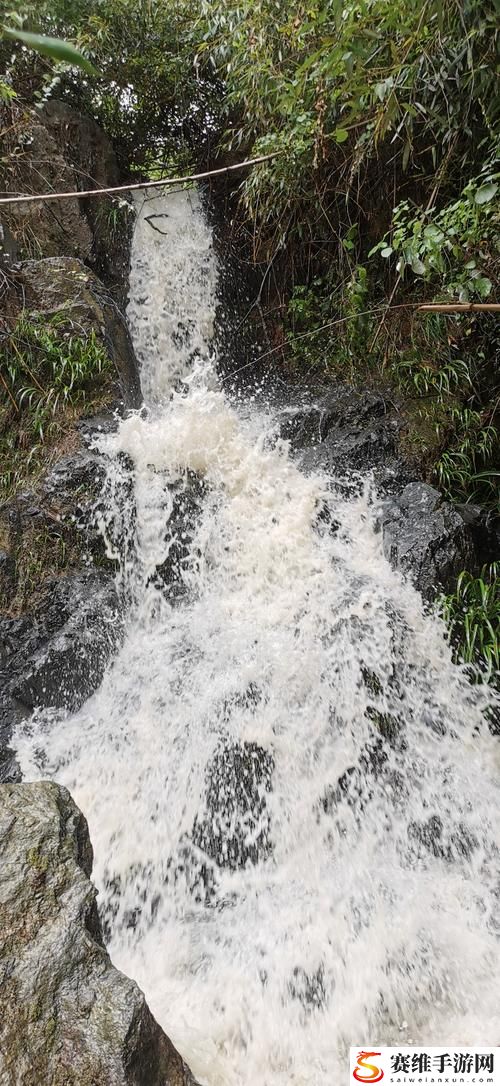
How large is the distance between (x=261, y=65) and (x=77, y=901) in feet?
20.0

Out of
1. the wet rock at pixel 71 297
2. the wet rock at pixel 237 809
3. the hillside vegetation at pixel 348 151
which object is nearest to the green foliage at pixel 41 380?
the wet rock at pixel 71 297

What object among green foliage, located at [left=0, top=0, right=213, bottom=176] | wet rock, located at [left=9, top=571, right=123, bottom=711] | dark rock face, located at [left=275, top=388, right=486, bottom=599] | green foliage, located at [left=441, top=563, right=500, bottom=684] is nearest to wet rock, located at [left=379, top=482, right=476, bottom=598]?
dark rock face, located at [left=275, top=388, right=486, bottom=599]

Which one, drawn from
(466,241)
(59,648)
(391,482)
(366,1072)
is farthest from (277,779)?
(466,241)

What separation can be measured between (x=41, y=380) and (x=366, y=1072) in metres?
5.03

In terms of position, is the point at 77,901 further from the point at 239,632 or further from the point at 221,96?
the point at 221,96

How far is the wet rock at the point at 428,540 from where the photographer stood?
3.78m

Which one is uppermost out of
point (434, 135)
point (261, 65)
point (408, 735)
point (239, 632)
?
point (261, 65)

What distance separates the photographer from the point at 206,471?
472cm

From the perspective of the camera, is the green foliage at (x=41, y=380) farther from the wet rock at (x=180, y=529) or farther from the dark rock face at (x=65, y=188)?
the wet rock at (x=180, y=529)

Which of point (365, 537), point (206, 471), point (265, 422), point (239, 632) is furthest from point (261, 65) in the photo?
point (239, 632)

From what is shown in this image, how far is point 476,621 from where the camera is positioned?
357cm

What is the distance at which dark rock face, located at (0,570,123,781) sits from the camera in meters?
3.73

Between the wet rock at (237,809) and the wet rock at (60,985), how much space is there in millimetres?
1164

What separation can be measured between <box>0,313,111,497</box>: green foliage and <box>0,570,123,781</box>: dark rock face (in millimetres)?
1398
